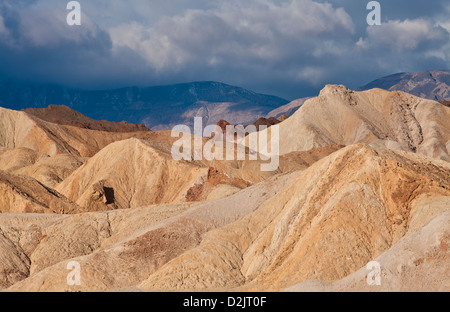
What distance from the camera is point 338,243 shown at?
2881cm

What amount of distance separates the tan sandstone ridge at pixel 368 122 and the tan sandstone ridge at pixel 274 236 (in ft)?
223

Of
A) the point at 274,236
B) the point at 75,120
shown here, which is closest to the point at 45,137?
the point at 75,120

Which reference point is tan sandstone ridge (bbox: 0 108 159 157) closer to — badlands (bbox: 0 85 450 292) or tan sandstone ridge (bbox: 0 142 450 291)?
badlands (bbox: 0 85 450 292)

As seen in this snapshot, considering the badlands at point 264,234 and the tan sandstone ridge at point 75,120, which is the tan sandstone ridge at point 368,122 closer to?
the tan sandstone ridge at point 75,120

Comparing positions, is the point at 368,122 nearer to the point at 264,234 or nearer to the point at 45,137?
the point at 45,137

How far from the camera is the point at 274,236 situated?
1283 inches

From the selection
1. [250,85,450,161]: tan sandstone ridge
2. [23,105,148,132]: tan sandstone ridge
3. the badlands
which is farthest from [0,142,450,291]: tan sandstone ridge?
[23,105,148,132]: tan sandstone ridge

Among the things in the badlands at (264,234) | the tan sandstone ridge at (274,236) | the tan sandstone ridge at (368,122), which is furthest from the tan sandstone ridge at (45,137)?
the tan sandstone ridge at (274,236)

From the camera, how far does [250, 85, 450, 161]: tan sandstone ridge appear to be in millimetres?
105188

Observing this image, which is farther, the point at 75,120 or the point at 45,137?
→ the point at 75,120

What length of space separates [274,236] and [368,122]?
80.6 m

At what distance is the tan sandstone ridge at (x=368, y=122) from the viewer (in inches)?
4141

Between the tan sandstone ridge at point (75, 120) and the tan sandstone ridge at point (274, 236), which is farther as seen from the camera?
the tan sandstone ridge at point (75, 120)

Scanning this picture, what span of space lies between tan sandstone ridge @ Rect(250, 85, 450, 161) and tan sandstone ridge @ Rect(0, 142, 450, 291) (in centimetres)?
6798
